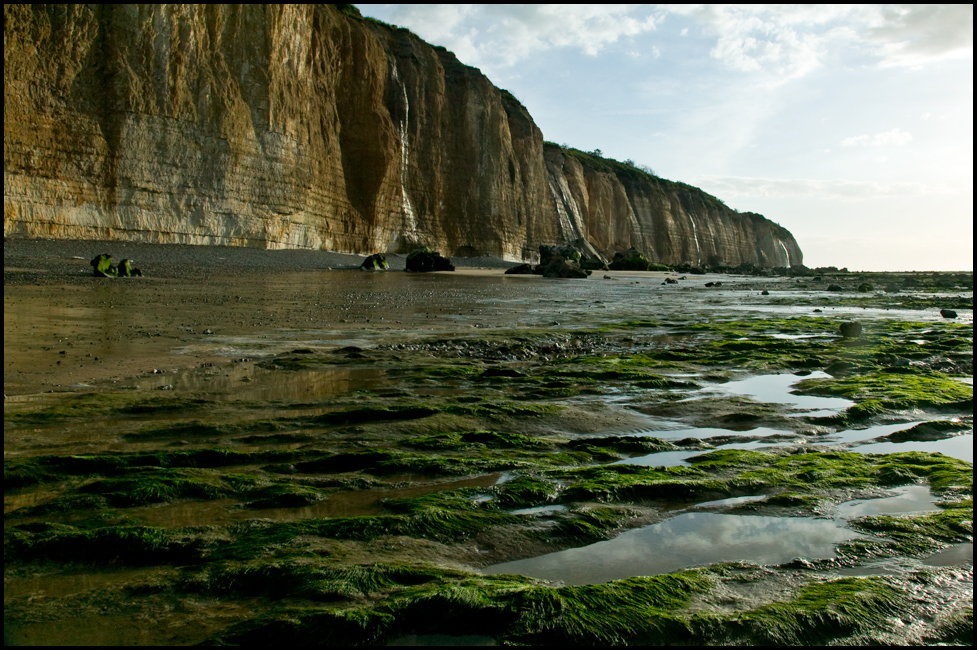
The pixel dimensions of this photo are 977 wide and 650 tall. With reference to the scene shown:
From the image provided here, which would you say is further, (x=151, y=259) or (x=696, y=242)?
(x=696, y=242)

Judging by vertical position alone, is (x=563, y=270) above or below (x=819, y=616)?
above

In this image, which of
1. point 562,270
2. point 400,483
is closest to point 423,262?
point 562,270

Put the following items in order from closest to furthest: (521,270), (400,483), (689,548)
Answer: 1. (689,548)
2. (400,483)
3. (521,270)

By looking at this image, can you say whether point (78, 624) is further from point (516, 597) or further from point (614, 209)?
point (614, 209)

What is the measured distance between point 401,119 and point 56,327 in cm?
3907

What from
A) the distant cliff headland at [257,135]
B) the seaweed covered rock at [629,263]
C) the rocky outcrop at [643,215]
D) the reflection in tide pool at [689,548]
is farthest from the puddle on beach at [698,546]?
the rocky outcrop at [643,215]

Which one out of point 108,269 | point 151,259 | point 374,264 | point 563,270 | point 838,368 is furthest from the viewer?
point 563,270

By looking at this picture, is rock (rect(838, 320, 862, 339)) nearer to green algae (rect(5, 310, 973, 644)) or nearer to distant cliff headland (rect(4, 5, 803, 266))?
green algae (rect(5, 310, 973, 644))

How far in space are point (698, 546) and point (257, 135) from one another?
32.6m

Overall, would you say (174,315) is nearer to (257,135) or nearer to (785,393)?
(785,393)

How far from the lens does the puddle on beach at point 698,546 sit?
2672 millimetres

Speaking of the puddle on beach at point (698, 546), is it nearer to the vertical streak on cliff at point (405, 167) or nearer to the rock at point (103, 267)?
the rock at point (103, 267)

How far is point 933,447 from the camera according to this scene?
4562 mm

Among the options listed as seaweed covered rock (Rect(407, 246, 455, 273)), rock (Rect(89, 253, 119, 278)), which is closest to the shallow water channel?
rock (Rect(89, 253, 119, 278))
